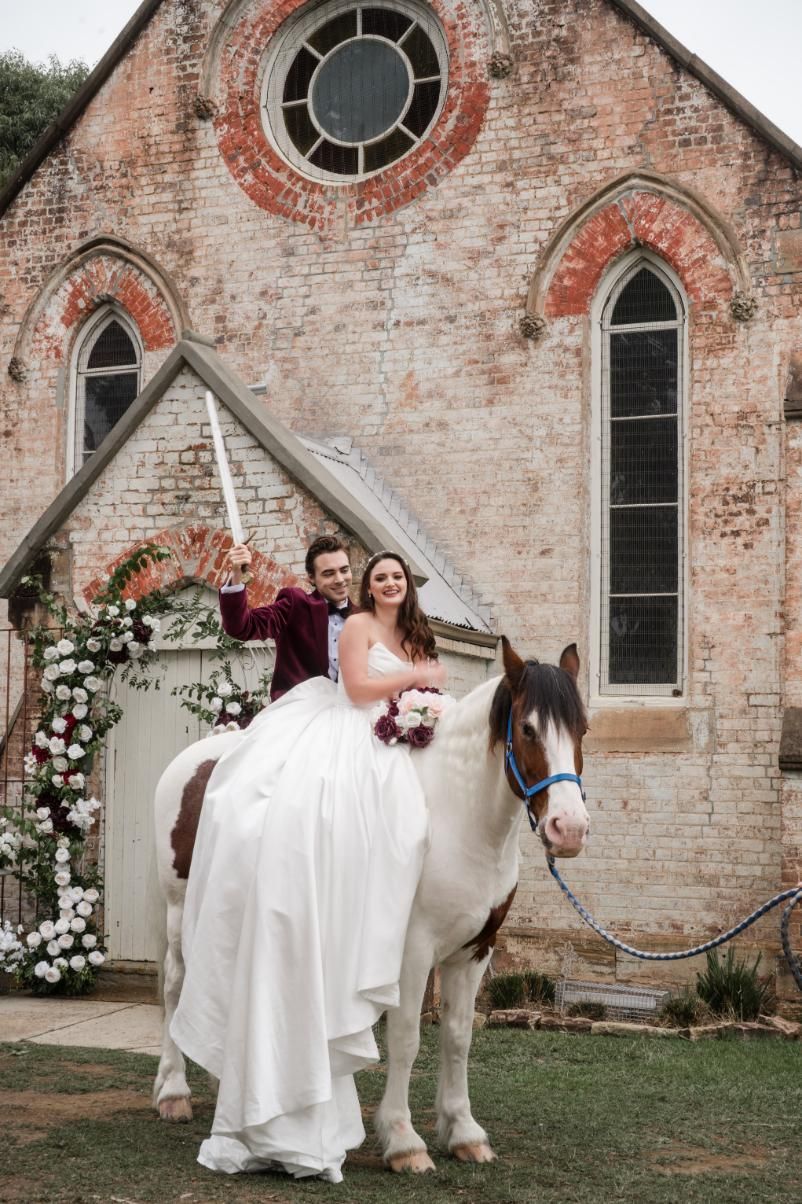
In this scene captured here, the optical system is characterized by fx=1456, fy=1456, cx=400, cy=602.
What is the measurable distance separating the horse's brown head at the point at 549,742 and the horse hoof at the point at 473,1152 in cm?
145

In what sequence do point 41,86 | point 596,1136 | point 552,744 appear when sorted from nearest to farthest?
point 552,744
point 596,1136
point 41,86

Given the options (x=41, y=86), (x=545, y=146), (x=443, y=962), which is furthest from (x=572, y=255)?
(x=41, y=86)

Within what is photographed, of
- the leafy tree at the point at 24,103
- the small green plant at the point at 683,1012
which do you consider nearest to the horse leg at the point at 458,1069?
the small green plant at the point at 683,1012

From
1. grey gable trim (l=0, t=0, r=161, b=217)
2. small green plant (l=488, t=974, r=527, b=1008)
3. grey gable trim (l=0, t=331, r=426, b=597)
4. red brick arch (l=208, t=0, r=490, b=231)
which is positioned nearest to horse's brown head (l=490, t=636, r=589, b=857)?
grey gable trim (l=0, t=331, r=426, b=597)

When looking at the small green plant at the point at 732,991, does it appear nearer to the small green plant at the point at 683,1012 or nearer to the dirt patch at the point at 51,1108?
the small green plant at the point at 683,1012

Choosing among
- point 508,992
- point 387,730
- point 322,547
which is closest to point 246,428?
point 322,547

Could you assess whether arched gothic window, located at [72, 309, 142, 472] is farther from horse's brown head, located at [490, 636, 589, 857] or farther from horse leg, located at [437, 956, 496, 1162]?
horse's brown head, located at [490, 636, 589, 857]

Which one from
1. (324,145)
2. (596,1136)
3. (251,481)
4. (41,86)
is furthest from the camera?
(41,86)

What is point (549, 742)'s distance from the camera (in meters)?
5.37

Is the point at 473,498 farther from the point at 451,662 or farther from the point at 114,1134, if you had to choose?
the point at 114,1134

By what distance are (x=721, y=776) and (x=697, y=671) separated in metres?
0.83

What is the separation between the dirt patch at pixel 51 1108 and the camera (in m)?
6.40

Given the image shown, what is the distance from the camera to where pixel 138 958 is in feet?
36.1

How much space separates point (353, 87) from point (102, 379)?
3.59 metres
